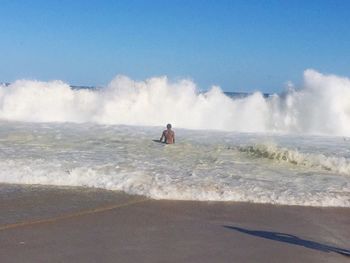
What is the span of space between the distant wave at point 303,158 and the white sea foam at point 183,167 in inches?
0.8

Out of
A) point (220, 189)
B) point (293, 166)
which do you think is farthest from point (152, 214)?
point (293, 166)

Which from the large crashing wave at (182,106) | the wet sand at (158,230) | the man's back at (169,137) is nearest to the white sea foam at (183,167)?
the man's back at (169,137)

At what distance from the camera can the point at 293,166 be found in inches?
472

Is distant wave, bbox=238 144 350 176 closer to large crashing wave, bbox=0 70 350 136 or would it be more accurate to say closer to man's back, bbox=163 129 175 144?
man's back, bbox=163 129 175 144

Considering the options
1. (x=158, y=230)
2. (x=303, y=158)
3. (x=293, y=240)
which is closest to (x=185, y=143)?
(x=303, y=158)

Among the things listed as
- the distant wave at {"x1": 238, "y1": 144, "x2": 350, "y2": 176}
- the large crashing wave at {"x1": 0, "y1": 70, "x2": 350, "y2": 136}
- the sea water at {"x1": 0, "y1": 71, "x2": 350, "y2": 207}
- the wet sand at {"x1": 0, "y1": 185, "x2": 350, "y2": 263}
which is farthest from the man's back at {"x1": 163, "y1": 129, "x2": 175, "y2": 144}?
the large crashing wave at {"x1": 0, "y1": 70, "x2": 350, "y2": 136}

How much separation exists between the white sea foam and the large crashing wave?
20.1 feet

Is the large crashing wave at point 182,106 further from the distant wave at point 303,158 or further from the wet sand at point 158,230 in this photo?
the wet sand at point 158,230

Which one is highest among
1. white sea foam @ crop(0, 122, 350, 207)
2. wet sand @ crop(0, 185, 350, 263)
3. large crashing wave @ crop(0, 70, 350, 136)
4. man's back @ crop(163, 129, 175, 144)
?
large crashing wave @ crop(0, 70, 350, 136)

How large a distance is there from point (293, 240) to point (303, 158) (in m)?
6.76

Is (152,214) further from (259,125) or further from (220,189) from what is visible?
(259,125)

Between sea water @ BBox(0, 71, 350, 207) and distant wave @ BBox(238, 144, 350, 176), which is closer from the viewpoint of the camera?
sea water @ BBox(0, 71, 350, 207)

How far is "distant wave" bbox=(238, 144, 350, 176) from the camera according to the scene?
11.8 meters

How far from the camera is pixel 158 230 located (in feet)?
21.0
